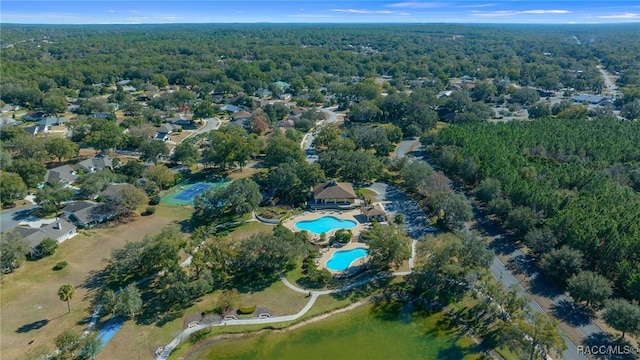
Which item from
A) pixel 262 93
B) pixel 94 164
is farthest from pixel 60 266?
pixel 262 93

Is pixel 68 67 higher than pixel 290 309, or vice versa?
pixel 68 67

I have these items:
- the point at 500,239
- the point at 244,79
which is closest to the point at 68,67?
the point at 244,79

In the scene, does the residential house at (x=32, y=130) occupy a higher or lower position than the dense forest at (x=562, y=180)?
higher

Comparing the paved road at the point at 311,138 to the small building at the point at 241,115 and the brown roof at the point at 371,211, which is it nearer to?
the small building at the point at 241,115

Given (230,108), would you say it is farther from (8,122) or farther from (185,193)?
(185,193)

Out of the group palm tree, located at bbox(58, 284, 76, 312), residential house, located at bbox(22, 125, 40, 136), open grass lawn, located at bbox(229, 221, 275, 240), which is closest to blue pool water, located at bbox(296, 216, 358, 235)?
open grass lawn, located at bbox(229, 221, 275, 240)

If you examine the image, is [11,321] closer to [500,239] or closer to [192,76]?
[500,239]

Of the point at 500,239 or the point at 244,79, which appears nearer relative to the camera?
the point at 500,239

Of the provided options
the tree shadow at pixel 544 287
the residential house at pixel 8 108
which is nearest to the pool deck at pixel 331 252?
the tree shadow at pixel 544 287
